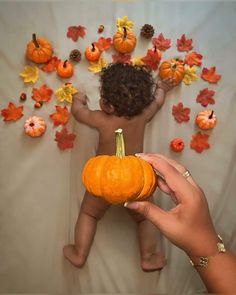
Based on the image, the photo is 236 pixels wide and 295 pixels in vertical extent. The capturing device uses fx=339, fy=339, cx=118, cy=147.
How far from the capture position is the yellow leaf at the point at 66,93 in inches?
61.1

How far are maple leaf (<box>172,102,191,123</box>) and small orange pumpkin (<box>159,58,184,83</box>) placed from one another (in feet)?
0.40

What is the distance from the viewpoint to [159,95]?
1.53 m

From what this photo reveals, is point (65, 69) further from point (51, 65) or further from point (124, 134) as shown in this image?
point (124, 134)

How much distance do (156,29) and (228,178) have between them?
2.59ft

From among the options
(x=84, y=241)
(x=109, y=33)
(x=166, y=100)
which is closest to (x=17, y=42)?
(x=109, y=33)

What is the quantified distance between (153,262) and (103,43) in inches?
40.0

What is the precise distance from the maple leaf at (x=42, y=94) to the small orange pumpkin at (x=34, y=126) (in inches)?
3.9

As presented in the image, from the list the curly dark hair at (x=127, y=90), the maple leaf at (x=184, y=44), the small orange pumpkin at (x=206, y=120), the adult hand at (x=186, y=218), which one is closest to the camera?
the adult hand at (x=186, y=218)

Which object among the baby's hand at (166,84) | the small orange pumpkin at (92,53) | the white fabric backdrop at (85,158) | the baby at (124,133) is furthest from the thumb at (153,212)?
the small orange pumpkin at (92,53)

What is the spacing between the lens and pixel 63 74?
1.56 meters

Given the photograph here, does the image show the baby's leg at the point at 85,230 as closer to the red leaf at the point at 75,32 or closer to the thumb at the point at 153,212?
the thumb at the point at 153,212

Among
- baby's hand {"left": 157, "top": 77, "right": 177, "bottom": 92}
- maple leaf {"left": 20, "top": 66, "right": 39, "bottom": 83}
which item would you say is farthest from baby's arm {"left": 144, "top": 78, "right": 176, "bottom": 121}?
maple leaf {"left": 20, "top": 66, "right": 39, "bottom": 83}

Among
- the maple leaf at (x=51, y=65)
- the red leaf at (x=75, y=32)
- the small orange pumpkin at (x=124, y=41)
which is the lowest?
the maple leaf at (x=51, y=65)

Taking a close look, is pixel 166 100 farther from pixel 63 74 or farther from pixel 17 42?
pixel 17 42
